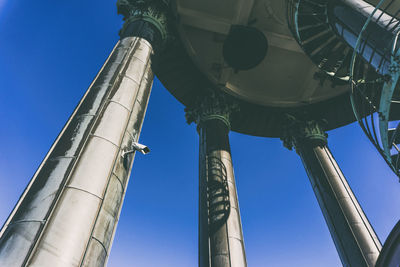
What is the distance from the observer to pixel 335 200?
1335 centimetres

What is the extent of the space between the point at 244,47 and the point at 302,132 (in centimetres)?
704

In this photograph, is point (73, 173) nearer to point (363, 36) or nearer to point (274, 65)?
point (363, 36)

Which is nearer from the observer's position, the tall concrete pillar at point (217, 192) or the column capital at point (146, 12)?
the tall concrete pillar at point (217, 192)

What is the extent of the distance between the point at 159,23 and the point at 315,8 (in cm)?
683

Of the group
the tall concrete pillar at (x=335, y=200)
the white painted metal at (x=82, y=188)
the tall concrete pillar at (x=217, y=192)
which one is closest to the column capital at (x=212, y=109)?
the tall concrete pillar at (x=217, y=192)

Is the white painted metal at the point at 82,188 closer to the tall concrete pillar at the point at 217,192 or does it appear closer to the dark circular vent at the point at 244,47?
the tall concrete pillar at the point at 217,192

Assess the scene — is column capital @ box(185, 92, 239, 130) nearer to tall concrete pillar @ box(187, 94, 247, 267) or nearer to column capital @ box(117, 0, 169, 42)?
tall concrete pillar @ box(187, 94, 247, 267)

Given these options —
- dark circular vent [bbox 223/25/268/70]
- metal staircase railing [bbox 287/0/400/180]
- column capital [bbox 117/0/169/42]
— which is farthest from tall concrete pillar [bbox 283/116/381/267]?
column capital [bbox 117/0/169/42]

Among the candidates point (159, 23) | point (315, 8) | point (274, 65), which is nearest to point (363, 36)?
point (315, 8)

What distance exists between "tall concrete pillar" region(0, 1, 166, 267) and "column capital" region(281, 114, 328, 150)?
1234cm

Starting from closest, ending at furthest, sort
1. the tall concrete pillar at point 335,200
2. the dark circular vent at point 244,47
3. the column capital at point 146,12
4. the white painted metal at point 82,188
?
1. the white painted metal at point 82,188
2. the tall concrete pillar at point 335,200
3. the column capital at point 146,12
4. the dark circular vent at point 244,47

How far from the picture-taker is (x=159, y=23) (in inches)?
477

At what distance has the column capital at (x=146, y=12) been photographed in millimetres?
11797

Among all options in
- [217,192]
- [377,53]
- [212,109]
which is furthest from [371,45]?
[212,109]
